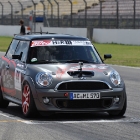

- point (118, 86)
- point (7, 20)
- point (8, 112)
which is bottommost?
point (7, 20)

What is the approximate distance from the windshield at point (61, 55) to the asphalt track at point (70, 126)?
0.94 meters

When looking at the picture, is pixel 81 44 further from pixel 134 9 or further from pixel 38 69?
pixel 134 9

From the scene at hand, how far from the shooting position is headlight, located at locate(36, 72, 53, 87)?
9.59m

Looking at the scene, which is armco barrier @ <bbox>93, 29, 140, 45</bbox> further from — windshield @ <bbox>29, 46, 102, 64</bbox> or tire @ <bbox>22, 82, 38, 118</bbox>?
tire @ <bbox>22, 82, 38, 118</bbox>

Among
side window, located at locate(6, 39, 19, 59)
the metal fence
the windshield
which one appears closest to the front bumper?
the windshield

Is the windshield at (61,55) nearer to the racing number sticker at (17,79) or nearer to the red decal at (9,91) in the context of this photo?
the racing number sticker at (17,79)

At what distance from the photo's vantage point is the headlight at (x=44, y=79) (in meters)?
9.59

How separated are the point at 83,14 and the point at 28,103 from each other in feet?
132

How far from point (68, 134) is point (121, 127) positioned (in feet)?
3.34

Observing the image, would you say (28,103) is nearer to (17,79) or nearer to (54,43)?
(17,79)

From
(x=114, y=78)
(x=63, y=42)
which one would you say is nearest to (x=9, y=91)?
(x=63, y=42)

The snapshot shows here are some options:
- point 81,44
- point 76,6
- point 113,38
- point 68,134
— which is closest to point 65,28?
point 76,6

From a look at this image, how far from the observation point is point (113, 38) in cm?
4066

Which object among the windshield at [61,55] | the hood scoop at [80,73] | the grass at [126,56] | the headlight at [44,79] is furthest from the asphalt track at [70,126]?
the grass at [126,56]
